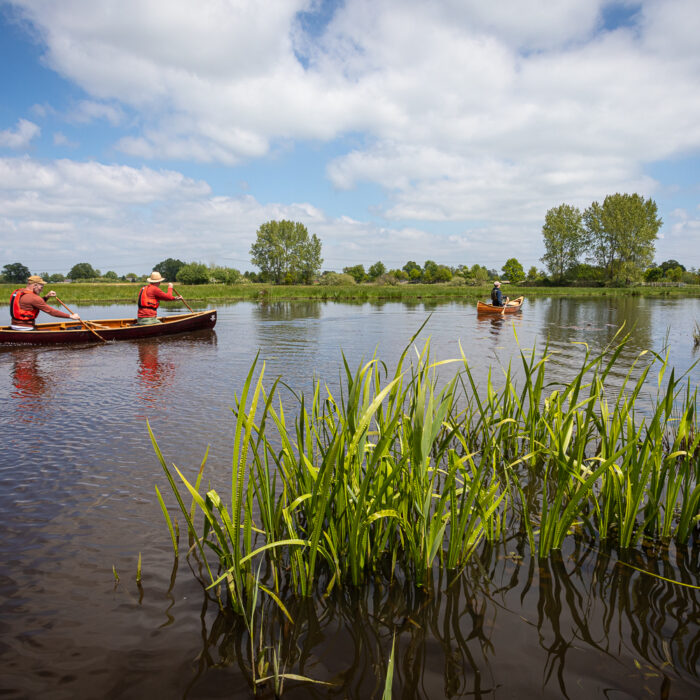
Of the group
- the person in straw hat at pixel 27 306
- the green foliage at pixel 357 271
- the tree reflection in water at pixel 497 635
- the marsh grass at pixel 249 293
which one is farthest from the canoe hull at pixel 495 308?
the green foliage at pixel 357 271

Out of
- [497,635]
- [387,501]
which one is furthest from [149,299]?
[497,635]

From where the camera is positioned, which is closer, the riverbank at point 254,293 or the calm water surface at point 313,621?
the calm water surface at point 313,621

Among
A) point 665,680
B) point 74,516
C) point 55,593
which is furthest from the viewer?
point 74,516

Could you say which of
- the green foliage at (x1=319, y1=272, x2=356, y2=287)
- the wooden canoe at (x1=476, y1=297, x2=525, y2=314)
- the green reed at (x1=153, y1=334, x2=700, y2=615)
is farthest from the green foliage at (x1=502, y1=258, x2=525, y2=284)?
the green reed at (x1=153, y1=334, x2=700, y2=615)

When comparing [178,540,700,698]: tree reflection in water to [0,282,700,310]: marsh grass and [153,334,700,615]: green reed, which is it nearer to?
[153,334,700,615]: green reed

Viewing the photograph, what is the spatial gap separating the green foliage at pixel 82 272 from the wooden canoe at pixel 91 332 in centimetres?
14469

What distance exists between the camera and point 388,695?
55.9 inches

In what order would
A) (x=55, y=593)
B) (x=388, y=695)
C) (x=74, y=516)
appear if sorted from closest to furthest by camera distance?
1. (x=388, y=695)
2. (x=55, y=593)
3. (x=74, y=516)

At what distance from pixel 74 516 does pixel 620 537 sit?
452 centimetres

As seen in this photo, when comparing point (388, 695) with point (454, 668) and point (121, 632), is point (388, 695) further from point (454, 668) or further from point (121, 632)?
point (121, 632)

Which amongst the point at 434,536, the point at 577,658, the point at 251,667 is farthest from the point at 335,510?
the point at 577,658

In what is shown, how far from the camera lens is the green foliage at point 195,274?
94.5 metres

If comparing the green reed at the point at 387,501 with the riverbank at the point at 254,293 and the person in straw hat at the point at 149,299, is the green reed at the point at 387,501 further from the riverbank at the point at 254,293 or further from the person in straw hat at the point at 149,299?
the riverbank at the point at 254,293

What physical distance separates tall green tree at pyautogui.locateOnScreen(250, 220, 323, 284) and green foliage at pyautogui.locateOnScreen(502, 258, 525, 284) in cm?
5541
